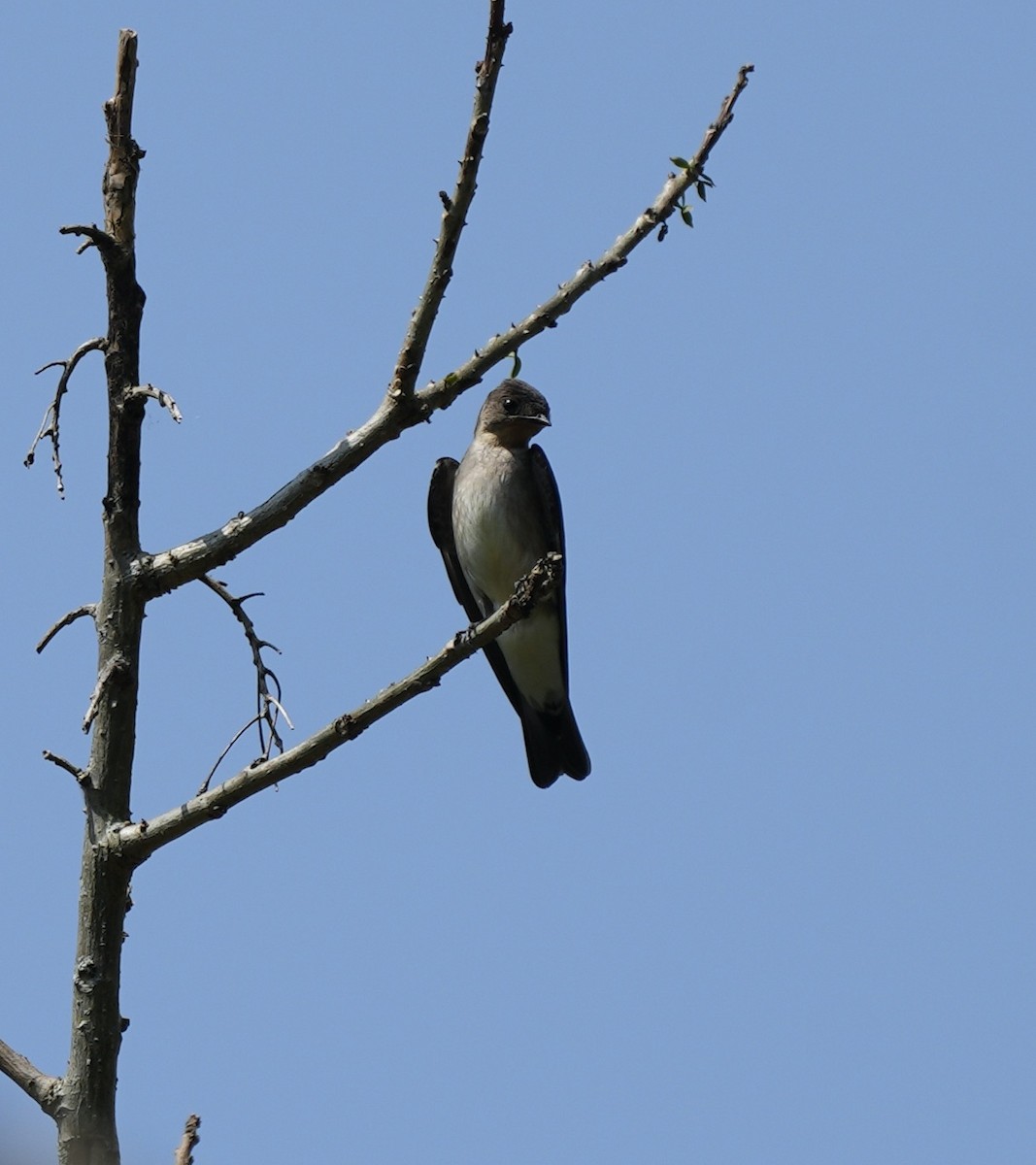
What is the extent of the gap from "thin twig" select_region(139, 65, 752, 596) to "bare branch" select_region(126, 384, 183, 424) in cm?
45

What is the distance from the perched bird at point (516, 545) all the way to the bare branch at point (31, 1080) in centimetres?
596

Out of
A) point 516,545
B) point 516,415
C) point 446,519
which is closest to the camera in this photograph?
point 516,545

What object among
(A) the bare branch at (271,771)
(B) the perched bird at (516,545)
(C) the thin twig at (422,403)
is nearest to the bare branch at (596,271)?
(C) the thin twig at (422,403)

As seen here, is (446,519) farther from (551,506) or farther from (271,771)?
(271,771)

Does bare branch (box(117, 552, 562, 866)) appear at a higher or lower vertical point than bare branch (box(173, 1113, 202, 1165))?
higher

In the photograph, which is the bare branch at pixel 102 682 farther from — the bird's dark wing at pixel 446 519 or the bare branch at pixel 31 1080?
the bird's dark wing at pixel 446 519

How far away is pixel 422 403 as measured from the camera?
533cm

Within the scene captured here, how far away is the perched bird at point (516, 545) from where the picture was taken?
10430 mm

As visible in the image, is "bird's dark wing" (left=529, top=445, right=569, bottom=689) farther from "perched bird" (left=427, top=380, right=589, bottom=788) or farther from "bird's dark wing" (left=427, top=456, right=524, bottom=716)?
"bird's dark wing" (left=427, top=456, right=524, bottom=716)

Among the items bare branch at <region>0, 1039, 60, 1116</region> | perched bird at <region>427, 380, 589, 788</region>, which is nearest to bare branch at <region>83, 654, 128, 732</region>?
bare branch at <region>0, 1039, 60, 1116</region>

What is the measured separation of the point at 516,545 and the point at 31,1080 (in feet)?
20.8

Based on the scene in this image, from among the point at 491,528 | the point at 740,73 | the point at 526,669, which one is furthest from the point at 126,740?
the point at 526,669

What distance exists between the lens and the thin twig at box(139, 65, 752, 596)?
515cm

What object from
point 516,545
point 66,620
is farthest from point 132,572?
point 516,545
